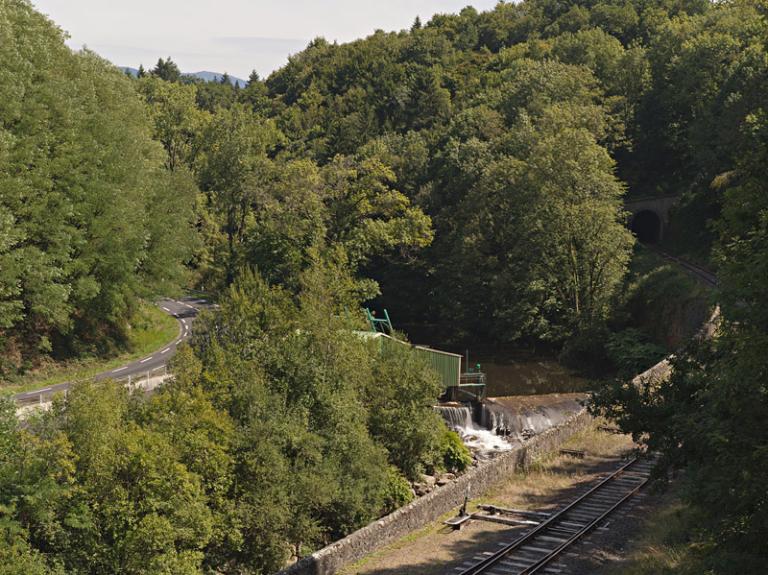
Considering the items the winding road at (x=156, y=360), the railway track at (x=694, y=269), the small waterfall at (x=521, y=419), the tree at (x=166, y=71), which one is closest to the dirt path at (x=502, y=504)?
the small waterfall at (x=521, y=419)

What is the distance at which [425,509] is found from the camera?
1041 inches

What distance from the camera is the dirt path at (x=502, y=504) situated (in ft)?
75.3

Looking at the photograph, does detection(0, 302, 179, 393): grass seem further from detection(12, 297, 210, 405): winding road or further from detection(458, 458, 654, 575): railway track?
detection(458, 458, 654, 575): railway track

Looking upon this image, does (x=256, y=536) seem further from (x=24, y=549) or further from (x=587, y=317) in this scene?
(x=587, y=317)

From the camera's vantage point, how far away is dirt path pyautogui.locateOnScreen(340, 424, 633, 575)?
903 inches

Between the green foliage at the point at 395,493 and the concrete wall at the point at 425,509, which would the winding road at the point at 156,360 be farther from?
the green foliage at the point at 395,493

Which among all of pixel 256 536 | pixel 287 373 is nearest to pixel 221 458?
pixel 256 536

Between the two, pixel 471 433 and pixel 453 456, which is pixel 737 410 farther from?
pixel 471 433

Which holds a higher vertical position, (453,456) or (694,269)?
(694,269)

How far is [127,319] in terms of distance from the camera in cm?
5609

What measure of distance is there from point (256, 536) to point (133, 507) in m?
4.35

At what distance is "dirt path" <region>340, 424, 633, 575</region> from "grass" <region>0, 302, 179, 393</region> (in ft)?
63.0

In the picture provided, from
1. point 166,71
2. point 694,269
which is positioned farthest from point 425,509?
point 166,71

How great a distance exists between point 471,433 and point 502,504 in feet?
46.9
